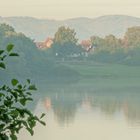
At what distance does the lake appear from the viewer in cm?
1712

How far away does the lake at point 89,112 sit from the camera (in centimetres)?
1712

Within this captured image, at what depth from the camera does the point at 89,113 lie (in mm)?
22484

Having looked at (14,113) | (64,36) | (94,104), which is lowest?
(94,104)

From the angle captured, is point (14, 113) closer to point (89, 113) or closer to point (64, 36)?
point (89, 113)

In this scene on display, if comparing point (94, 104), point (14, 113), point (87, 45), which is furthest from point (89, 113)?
point (87, 45)

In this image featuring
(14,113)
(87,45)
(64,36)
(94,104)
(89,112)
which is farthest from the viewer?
(87,45)

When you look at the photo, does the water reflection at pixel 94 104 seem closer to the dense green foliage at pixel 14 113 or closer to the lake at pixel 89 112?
the lake at pixel 89 112

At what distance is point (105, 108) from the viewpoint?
2355cm

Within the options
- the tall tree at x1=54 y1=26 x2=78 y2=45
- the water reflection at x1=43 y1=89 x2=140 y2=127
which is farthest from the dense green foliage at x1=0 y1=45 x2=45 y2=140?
the tall tree at x1=54 y1=26 x2=78 y2=45

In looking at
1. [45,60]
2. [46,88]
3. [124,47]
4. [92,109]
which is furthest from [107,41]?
[92,109]

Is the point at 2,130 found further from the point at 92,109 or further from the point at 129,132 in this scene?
the point at 92,109

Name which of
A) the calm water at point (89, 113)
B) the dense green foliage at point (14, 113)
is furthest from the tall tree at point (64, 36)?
the dense green foliage at point (14, 113)

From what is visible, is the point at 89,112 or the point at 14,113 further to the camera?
the point at 89,112

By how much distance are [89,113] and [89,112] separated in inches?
11.1
